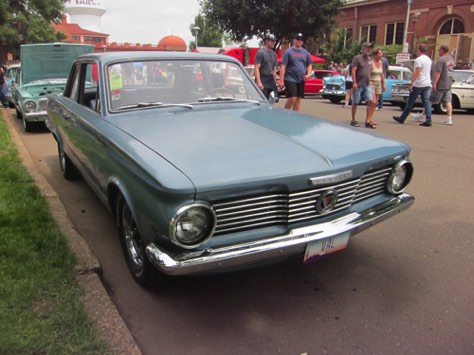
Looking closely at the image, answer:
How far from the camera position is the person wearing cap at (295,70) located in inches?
332

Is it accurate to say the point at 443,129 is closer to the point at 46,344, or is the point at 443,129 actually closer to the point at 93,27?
the point at 46,344

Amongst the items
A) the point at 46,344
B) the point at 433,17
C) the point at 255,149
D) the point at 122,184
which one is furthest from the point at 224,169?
the point at 433,17

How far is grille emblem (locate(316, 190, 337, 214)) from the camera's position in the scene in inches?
103

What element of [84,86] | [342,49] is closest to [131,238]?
[84,86]

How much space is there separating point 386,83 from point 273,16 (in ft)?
55.8

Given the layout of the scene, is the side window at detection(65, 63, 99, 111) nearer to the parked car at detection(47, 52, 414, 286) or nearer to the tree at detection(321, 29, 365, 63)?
the parked car at detection(47, 52, 414, 286)

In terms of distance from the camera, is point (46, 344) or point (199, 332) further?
point (199, 332)

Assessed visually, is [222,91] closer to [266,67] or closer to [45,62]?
[266,67]

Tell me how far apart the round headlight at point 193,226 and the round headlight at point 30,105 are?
8.06m

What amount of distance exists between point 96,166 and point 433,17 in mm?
37363

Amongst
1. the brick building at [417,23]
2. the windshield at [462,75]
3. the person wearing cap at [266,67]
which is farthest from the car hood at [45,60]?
the brick building at [417,23]

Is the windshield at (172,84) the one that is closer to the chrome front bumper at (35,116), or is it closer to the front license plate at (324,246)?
the front license plate at (324,246)

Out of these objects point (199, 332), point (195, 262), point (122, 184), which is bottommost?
point (199, 332)

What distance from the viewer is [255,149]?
2.75 metres
